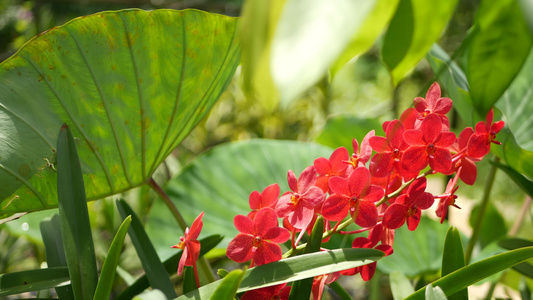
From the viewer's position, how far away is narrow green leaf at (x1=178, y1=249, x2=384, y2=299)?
1.04 feet

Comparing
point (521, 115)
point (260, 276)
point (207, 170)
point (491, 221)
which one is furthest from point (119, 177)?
point (491, 221)

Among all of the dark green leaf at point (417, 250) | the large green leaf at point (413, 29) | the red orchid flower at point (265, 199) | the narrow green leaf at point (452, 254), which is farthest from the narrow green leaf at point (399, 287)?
the dark green leaf at point (417, 250)

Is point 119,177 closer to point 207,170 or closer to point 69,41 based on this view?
point 69,41

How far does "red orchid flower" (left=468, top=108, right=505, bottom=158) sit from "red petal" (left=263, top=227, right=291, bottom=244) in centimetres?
16

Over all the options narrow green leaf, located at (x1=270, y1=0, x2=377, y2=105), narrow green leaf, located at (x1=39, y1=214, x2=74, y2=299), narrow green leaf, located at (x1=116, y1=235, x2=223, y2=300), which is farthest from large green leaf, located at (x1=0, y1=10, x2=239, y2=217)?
narrow green leaf, located at (x1=270, y1=0, x2=377, y2=105)

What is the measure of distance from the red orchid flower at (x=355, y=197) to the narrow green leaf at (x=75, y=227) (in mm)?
194

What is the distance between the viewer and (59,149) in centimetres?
39

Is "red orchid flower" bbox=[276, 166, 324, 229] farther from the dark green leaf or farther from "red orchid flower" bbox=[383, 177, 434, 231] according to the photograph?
the dark green leaf

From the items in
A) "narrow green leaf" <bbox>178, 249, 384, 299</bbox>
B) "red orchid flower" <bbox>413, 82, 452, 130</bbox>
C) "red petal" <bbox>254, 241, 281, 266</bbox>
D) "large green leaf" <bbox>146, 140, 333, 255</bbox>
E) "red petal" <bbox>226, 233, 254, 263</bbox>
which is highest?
"large green leaf" <bbox>146, 140, 333, 255</bbox>

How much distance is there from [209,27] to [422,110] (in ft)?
0.82

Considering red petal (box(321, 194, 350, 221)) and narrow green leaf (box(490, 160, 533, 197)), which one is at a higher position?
narrow green leaf (box(490, 160, 533, 197))

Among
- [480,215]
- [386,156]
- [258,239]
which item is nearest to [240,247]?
[258,239]

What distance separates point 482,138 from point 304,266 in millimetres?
174

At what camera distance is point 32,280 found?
1.36 ft
